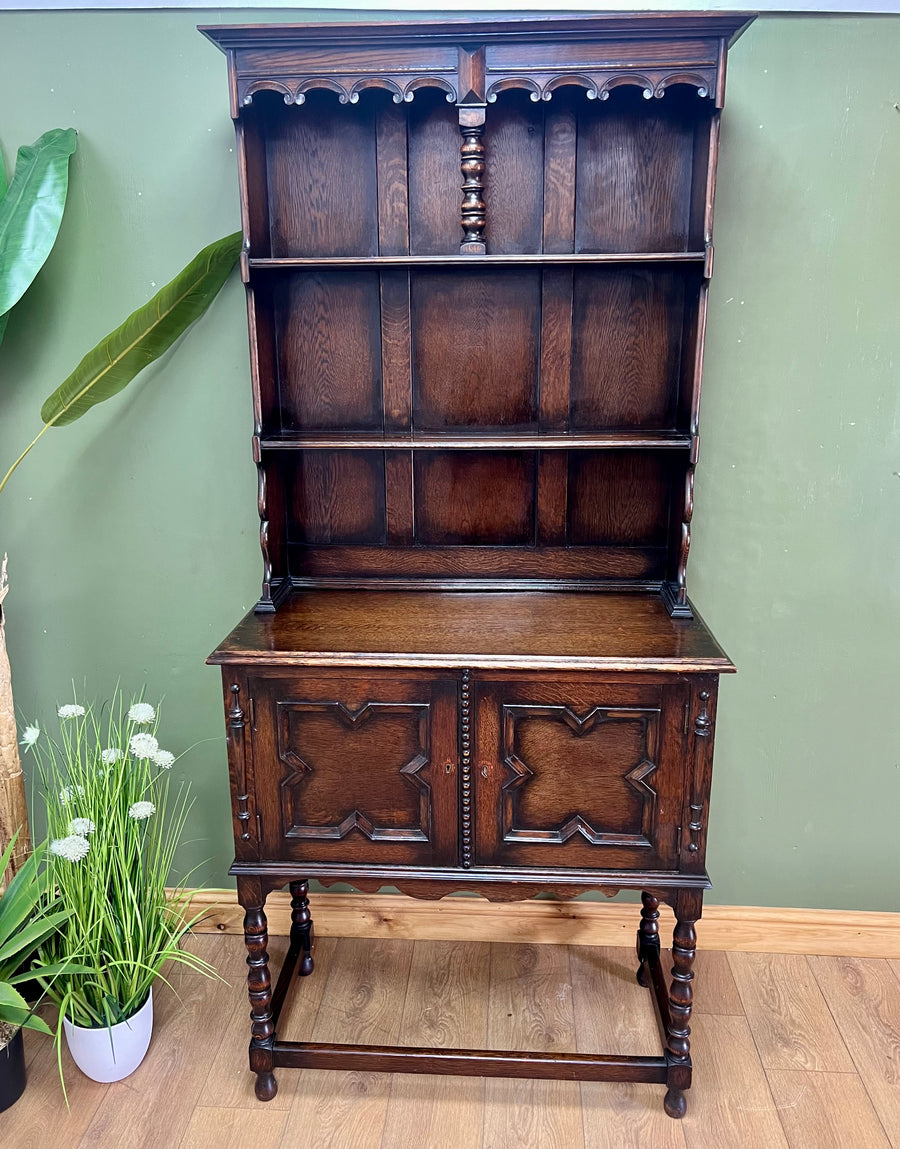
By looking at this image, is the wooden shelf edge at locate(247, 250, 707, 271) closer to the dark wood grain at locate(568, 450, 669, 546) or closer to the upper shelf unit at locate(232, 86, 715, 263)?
the upper shelf unit at locate(232, 86, 715, 263)

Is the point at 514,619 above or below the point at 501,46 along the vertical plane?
below

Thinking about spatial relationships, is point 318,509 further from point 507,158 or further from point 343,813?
point 507,158

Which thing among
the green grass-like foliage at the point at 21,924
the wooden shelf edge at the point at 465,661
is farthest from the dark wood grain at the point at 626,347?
the green grass-like foliage at the point at 21,924

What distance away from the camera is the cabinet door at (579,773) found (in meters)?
1.95

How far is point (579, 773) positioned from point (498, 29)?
1611 mm

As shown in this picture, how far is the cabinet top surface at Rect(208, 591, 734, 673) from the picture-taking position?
6.30 feet

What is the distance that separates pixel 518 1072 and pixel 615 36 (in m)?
2.33

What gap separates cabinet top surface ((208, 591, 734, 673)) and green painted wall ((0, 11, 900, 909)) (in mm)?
379

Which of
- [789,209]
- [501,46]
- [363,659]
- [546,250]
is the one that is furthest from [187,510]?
[789,209]

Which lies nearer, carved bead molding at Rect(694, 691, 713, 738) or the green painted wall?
carved bead molding at Rect(694, 691, 713, 738)

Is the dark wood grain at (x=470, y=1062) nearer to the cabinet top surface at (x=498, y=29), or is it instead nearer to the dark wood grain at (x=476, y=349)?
the dark wood grain at (x=476, y=349)

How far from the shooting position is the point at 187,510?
2.52m

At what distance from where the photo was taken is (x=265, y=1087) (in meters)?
2.17

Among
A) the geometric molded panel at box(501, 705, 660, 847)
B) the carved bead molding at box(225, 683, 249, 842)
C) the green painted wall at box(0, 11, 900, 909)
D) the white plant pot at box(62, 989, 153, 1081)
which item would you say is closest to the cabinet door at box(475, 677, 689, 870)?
the geometric molded panel at box(501, 705, 660, 847)
